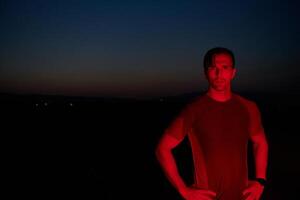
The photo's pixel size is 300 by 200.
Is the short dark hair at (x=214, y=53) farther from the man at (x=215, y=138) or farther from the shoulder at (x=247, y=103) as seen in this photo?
the shoulder at (x=247, y=103)

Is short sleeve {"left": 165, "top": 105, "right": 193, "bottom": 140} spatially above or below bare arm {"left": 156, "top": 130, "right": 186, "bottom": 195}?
above

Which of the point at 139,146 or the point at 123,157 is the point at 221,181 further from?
the point at 139,146

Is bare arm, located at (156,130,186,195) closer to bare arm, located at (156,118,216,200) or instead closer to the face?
bare arm, located at (156,118,216,200)

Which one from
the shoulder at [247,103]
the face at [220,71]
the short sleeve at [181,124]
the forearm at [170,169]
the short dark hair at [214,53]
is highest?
the short dark hair at [214,53]

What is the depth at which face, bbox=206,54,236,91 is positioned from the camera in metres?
2.49

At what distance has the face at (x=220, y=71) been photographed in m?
2.49

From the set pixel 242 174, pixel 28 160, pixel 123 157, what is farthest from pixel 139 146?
pixel 242 174

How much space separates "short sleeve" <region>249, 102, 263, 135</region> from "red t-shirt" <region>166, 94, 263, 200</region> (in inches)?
3.2

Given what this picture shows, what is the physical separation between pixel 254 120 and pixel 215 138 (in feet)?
1.30

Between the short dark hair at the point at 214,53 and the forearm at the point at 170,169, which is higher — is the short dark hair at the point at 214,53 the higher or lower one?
the higher one

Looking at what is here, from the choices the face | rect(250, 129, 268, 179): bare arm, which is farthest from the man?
rect(250, 129, 268, 179): bare arm

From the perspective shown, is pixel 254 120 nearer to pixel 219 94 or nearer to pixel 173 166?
pixel 219 94

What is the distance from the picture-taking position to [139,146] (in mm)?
16656

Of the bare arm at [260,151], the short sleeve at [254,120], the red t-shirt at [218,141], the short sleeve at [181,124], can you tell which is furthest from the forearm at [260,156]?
the short sleeve at [181,124]
